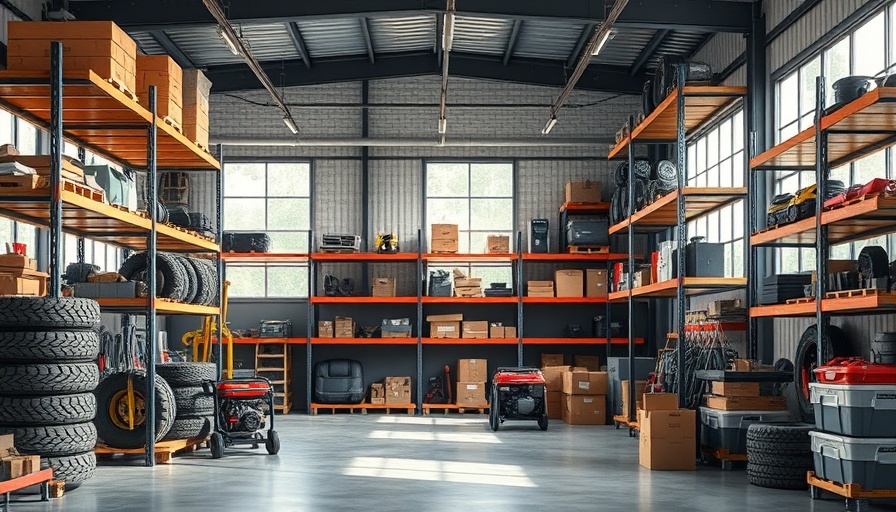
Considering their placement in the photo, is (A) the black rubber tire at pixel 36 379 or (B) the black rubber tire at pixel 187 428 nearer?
(A) the black rubber tire at pixel 36 379

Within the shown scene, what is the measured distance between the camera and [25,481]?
754 cm

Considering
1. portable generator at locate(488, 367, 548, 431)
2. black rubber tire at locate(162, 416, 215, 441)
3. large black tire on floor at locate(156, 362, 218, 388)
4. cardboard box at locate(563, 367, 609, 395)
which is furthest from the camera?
cardboard box at locate(563, 367, 609, 395)

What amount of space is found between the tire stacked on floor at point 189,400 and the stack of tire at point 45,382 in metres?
3.05

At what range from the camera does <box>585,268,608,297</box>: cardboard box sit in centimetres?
1945

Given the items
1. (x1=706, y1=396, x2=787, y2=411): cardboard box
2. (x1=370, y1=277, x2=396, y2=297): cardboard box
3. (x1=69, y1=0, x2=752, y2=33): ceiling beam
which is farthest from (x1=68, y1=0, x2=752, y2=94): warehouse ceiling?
(x1=706, y1=396, x2=787, y2=411): cardboard box

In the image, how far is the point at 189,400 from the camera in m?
12.2

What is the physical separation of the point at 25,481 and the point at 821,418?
20.0 ft

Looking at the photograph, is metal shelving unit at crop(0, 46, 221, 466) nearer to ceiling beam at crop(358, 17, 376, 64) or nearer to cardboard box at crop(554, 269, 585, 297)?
ceiling beam at crop(358, 17, 376, 64)

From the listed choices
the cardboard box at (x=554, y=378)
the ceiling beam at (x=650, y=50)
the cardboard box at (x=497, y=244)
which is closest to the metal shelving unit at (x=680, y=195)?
the ceiling beam at (x=650, y=50)

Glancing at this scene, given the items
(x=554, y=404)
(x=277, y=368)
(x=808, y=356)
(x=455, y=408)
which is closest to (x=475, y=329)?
(x=455, y=408)

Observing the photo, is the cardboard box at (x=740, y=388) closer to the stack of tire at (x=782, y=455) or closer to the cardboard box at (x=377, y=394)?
the stack of tire at (x=782, y=455)

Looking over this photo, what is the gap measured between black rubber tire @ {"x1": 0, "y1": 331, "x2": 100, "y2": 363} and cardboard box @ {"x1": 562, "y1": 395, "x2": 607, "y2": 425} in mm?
9809

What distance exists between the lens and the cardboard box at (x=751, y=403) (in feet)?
35.2

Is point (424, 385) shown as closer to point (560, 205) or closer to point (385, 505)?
point (560, 205)
